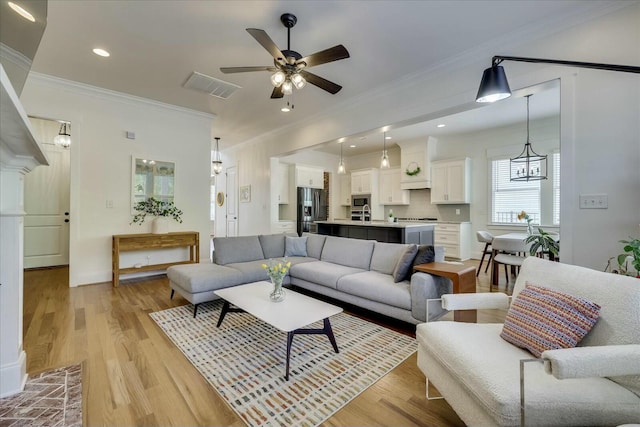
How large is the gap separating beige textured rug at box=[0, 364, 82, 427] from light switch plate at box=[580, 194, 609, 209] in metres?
4.00

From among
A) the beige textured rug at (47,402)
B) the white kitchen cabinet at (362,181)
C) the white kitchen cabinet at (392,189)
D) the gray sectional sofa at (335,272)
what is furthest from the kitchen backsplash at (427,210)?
the beige textured rug at (47,402)

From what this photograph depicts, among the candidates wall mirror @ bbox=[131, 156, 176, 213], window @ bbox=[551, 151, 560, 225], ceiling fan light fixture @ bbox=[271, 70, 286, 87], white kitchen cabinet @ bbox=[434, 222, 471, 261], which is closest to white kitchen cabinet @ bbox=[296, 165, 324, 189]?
wall mirror @ bbox=[131, 156, 176, 213]

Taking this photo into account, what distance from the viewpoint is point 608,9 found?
7.63 feet

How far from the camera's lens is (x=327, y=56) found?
2.36 m

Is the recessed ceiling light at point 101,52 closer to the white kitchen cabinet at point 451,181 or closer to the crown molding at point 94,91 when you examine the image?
the crown molding at point 94,91

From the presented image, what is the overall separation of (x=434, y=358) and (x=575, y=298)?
2.54ft

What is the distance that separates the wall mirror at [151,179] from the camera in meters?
4.68

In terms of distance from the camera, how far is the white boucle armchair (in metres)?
1.03

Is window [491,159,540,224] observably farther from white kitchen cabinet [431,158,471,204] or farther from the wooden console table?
the wooden console table

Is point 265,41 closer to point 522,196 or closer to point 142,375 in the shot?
point 142,375

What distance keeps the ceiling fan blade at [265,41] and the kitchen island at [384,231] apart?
3.31 metres

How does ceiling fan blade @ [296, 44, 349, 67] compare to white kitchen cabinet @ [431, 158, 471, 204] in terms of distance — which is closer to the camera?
ceiling fan blade @ [296, 44, 349, 67]

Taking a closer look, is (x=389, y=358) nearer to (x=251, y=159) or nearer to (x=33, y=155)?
(x=33, y=155)

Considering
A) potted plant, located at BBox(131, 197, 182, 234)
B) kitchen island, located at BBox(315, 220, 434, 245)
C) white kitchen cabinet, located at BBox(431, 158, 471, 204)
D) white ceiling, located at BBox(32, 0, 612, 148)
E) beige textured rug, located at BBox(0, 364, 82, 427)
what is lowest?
beige textured rug, located at BBox(0, 364, 82, 427)
